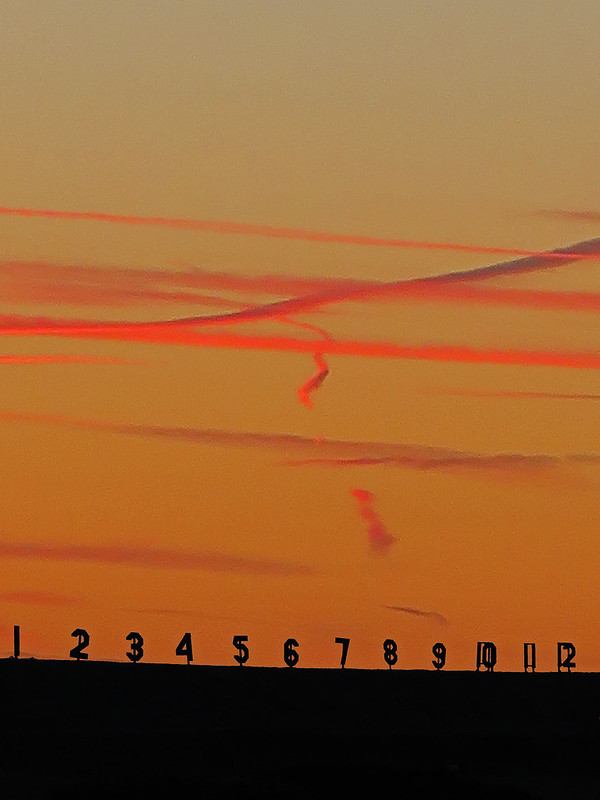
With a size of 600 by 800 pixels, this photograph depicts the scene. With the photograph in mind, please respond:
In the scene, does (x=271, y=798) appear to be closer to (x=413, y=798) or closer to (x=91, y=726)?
(x=413, y=798)

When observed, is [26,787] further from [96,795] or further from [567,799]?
[567,799]

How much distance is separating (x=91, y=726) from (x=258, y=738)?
36.0 feet

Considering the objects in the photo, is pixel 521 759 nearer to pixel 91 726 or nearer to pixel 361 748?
pixel 361 748

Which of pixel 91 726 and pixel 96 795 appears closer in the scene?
pixel 96 795

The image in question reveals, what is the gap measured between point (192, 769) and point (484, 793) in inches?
750

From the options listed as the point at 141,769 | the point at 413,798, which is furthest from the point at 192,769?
the point at 413,798

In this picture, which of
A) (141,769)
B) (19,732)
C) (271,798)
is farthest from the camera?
(19,732)

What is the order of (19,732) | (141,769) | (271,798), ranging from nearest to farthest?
(271,798) < (141,769) < (19,732)

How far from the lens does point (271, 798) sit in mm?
167750

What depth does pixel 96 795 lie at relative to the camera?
6634 inches

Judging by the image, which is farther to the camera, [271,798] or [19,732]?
[19,732]

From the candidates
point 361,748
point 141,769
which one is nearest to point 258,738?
point 361,748

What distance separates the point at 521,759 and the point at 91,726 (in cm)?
2809

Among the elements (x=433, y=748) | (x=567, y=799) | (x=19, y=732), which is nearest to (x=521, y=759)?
(x=433, y=748)
